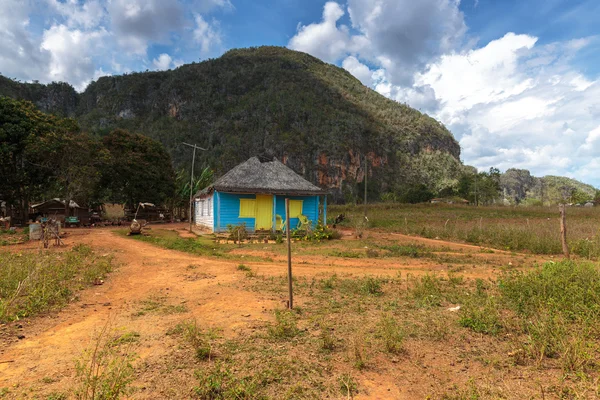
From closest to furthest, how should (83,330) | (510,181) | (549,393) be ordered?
(549,393) → (83,330) → (510,181)

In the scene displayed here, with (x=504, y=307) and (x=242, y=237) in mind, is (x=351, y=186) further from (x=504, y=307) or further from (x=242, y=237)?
(x=504, y=307)

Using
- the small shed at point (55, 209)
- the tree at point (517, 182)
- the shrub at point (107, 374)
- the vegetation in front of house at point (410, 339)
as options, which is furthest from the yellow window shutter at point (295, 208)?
the tree at point (517, 182)

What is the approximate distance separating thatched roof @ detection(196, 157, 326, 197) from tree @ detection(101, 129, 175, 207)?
12483mm

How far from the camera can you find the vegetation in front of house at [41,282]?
4.97 meters

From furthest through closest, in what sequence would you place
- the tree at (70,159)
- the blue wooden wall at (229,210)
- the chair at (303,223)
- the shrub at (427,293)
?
the tree at (70,159), the blue wooden wall at (229,210), the chair at (303,223), the shrub at (427,293)

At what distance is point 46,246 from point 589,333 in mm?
15458

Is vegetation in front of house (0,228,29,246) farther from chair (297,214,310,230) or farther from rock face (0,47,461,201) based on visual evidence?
rock face (0,47,461,201)

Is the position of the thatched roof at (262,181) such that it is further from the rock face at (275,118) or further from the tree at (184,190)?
the rock face at (275,118)

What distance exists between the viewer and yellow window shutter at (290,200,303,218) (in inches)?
743

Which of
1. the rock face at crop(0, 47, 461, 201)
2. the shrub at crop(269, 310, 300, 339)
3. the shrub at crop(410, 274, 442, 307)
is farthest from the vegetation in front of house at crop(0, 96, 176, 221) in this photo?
the rock face at crop(0, 47, 461, 201)

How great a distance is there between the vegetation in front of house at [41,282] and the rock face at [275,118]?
2396 inches

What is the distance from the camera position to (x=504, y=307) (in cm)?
533

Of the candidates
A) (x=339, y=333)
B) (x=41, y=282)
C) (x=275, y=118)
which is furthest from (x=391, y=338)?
(x=275, y=118)

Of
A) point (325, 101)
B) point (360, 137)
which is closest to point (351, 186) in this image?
point (360, 137)
